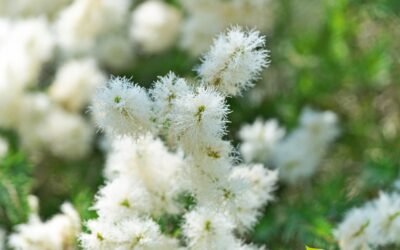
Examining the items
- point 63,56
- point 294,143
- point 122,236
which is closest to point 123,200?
point 122,236

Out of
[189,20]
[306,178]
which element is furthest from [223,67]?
[189,20]

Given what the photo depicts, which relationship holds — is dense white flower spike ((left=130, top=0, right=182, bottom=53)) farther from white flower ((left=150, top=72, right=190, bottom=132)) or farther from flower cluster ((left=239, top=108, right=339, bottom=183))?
white flower ((left=150, top=72, right=190, bottom=132))

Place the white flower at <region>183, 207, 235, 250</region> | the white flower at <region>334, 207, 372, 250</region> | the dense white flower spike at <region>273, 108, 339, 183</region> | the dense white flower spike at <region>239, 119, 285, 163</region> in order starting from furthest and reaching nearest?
the dense white flower spike at <region>273, 108, 339, 183</region> → the dense white flower spike at <region>239, 119, 285, 163</region> → the white flower at <region>334, 207, 372, 250</region> → the white flower at <region>183, 207, 235, 250</region>

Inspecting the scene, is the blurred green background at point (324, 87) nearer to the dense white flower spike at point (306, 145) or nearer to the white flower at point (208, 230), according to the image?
the dense white flower spike at point (306, 145)

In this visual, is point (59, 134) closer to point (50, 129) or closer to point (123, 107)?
point (50, 129)

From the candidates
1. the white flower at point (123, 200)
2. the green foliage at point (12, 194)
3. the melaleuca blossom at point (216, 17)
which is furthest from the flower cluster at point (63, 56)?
the white flower at point (123, 200)

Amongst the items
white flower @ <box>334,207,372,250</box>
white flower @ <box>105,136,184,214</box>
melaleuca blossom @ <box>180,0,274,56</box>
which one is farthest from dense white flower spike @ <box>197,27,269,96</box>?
melaleuca blossom @ <box>180,0,274,56</box>
